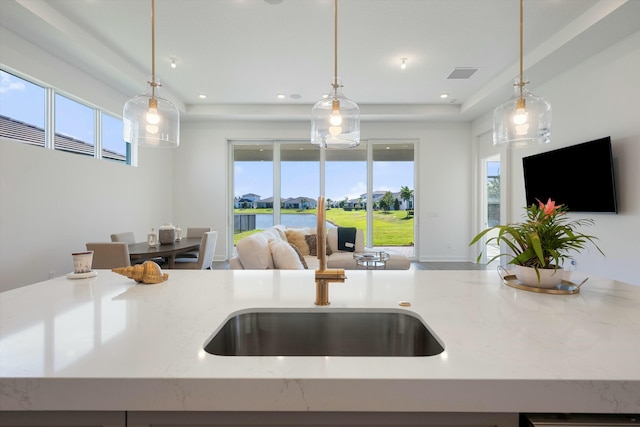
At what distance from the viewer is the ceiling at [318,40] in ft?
9.73

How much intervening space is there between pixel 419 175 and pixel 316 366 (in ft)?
20.8

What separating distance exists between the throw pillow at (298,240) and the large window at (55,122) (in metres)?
3.00

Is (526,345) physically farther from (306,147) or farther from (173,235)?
(306,147)

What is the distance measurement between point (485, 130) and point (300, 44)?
4009mm

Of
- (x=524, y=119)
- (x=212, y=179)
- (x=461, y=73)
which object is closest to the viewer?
(x=524, y=119)

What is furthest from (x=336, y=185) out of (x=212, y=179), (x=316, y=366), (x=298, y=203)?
(x=316, y=366)

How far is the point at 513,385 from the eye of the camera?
0.60 metres

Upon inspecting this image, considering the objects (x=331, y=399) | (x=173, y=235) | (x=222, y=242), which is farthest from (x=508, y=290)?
(x=222, y=242)

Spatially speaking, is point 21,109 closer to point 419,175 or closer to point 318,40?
point 318,40

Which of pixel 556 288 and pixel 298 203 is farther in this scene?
pixel 298 203

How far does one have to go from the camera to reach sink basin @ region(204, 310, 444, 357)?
103 cm

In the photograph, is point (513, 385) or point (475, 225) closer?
point (513, 385)

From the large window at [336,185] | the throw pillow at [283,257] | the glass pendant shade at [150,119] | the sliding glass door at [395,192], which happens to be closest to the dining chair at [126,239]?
the throw pillow at [283,257]

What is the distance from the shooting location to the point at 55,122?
148 inches
